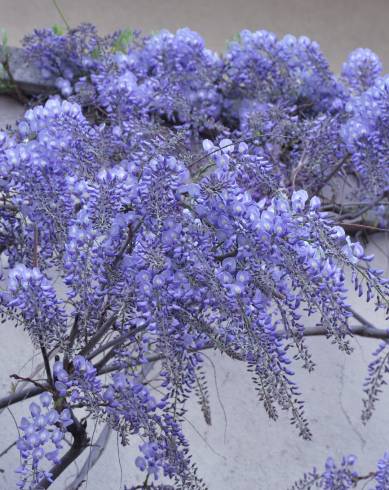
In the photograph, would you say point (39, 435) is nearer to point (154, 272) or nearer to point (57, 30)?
point (154, 272)

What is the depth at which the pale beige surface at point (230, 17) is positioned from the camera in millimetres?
3373

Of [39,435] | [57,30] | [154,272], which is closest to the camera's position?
[154,272]

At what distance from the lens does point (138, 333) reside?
5.66ft

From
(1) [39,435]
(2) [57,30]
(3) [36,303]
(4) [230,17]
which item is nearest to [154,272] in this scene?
(3) [36,303]

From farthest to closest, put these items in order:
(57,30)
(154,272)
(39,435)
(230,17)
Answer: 1. (230,17)
2. (57,30)
3. (39,435)
4. (154,272)

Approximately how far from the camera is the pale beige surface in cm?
337

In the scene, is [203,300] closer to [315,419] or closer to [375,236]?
[315,419]

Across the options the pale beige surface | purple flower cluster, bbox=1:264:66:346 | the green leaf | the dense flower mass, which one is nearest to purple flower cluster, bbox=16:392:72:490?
the dense flower mass

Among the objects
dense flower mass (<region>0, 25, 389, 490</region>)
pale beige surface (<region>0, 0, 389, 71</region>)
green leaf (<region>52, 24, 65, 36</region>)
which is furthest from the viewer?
pale beige surface (<region>0, 0, 389, 71</region>)

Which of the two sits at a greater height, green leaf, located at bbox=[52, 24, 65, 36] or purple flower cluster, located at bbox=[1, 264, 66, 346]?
green leaf, located at bbox=[52, 24, 65, 36]

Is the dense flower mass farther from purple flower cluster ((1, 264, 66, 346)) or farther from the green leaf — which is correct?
the green leaf

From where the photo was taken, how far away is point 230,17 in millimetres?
3686

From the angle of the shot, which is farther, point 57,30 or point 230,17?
point 230,17

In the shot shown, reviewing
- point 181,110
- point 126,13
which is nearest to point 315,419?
point 181,110
